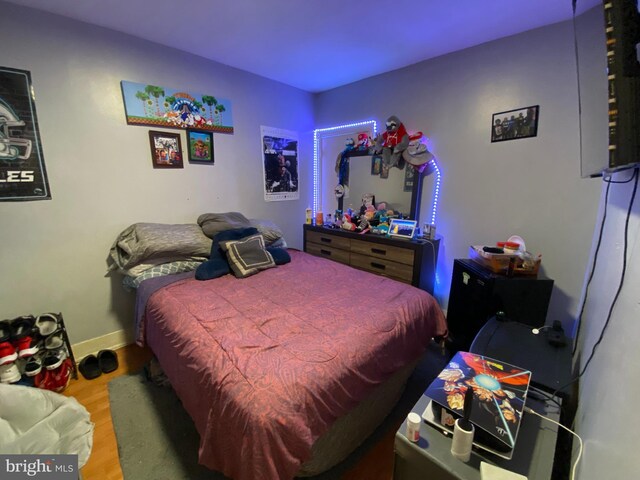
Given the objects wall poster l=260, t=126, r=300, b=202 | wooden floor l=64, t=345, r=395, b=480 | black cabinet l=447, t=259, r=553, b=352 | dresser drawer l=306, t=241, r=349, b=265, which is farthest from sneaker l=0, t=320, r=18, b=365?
black cabinet l=447, t=259, r=553, b=352

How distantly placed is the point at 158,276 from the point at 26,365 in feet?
2.94

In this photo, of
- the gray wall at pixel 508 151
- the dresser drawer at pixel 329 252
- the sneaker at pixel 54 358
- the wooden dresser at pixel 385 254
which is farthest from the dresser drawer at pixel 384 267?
the sneaker at pixel 54 358

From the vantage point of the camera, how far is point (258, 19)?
1.89 meters

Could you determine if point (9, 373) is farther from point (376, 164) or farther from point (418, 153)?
point (418, 153)

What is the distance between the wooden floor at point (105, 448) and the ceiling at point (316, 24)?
251 cm

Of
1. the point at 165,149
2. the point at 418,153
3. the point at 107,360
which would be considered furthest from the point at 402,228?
the point at 107,360

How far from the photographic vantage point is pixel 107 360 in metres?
2.12

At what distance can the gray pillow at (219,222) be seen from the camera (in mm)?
2420

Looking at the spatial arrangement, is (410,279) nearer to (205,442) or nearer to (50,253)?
(205,442)

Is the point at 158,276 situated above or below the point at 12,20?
below

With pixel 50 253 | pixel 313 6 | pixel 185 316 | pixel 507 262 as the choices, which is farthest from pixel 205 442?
pixel 313 6

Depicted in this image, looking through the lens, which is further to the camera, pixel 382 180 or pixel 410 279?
pixel 382 180

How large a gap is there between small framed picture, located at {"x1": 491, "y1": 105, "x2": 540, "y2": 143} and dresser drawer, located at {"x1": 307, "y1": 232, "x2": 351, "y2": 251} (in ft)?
5.26

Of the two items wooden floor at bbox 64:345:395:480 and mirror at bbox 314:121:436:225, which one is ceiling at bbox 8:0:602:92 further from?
wooden floor at bbox 64:345:395:480
